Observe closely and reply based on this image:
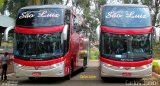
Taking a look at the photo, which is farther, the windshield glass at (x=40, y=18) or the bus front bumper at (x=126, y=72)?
the windshield glass at (x=40, y=18)

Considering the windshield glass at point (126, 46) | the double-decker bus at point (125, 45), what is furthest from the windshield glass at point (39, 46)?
the windshield glass at point (126, 46)

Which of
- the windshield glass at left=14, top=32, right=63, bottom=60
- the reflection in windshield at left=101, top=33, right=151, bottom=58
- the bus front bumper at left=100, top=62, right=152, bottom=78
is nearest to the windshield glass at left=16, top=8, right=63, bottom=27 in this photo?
the windshield glass at left=14, top=32, right=63, bottom=60

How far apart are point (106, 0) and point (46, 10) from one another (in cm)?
3669

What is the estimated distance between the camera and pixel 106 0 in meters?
60.2

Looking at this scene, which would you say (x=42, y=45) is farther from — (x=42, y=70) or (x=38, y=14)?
(x=38, y=14)

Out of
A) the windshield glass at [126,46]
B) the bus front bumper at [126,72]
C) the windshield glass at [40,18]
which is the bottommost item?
the bus front bumper at [126,72]

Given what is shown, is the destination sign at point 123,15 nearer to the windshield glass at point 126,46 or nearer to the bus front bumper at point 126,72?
the windshield glass at point 126,46

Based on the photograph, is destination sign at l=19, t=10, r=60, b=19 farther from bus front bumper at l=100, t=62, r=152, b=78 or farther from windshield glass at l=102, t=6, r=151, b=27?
bus front bumper at l=100, t=62, r=152, b=78

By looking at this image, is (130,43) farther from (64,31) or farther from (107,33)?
(64,31)

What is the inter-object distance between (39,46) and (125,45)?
437 cm

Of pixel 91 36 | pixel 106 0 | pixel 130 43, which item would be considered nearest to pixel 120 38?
pixel 130 43

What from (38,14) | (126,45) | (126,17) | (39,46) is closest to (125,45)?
(126,45)

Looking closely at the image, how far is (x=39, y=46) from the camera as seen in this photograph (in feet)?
76.3

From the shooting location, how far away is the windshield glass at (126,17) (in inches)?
932
